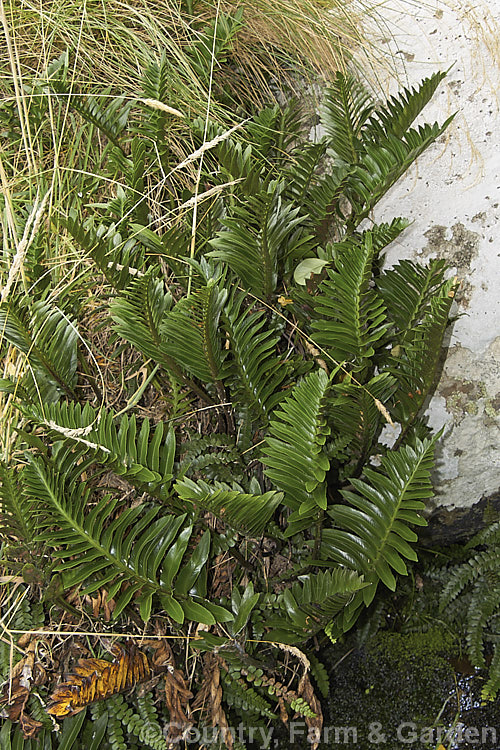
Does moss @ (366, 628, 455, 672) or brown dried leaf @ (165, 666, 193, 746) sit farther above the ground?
moss @ (366, 628, 455, 672)

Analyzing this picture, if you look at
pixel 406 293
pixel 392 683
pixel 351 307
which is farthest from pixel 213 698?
pixel 406 293

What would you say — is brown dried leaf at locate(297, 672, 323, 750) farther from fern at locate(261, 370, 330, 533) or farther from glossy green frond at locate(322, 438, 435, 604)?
fern at locate(261, 370, 330, 533)

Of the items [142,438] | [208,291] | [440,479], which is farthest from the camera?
[440,479]

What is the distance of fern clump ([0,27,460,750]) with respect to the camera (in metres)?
1.30

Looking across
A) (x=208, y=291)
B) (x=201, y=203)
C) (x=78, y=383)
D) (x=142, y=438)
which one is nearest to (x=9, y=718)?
(x=142, y=438)

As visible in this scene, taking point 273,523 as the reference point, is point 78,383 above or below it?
above

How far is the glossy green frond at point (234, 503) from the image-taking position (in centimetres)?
122

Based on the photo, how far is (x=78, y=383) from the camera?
174cm

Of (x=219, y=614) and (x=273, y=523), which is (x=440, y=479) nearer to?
(x=273, y=523)

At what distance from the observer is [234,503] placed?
1.26 metres

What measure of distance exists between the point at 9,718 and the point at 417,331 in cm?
125

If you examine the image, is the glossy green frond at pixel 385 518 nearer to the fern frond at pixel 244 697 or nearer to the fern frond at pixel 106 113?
the fern frond at pixel 244 697

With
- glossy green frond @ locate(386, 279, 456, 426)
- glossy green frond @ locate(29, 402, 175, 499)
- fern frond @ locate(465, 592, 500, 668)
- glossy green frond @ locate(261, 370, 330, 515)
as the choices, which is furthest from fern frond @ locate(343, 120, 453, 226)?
fern frond @ locate(465, 592, 500, 668)

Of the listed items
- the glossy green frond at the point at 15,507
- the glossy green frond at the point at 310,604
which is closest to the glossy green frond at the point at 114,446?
the glossy green frond at the point at 15,507
